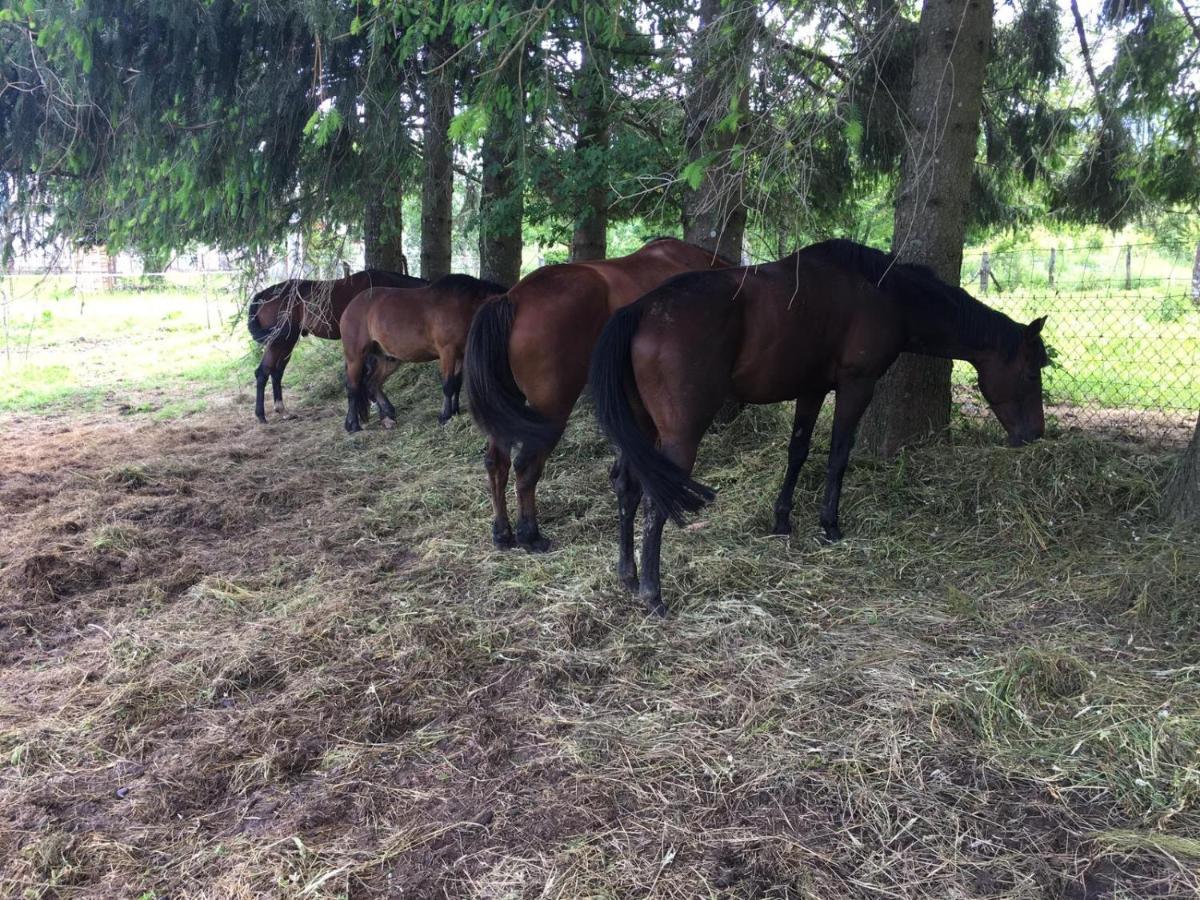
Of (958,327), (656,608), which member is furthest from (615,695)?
(958,327)

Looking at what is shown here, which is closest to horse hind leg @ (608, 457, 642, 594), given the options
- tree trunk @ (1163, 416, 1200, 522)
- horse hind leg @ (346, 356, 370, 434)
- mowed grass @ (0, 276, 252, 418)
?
tree trunk @ (1163, 416, 1200, 522)

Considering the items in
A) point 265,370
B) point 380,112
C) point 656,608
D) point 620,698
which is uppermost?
point 380,112

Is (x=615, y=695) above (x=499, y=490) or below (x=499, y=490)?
below

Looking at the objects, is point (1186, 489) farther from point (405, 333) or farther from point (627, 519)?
point (405, 333)

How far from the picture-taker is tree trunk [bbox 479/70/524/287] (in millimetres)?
5289

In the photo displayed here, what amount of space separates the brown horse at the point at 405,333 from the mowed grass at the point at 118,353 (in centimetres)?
112

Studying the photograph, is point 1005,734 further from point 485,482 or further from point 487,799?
point 485,482

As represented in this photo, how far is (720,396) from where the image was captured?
12.2 ft

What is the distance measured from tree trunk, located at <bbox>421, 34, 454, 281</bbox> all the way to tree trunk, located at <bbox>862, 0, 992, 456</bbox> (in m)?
2.88

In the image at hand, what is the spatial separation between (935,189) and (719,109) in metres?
1.65

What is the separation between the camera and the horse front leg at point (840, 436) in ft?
13.8

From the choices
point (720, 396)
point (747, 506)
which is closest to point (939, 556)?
point (747, 506)

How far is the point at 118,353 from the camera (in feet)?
45.9

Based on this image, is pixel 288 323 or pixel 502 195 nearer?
pixel 502 195
